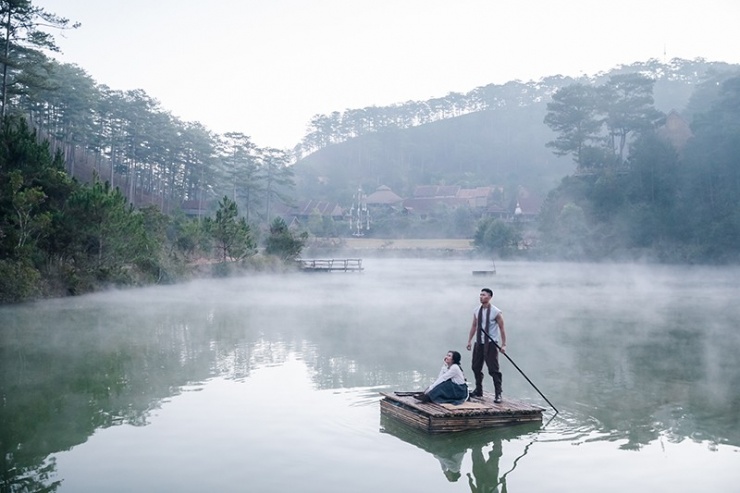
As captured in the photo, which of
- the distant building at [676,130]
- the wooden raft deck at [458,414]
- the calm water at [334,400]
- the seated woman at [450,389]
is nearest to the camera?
the calm water at [334,400]

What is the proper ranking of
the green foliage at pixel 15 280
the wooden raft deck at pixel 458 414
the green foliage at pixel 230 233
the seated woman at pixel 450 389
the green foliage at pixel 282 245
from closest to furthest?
1. the wooden raft deck at pixel 458 414
2. the seated woman at pixel 450 389
3. the green foliage at pixel 15 280
4. the green foliage at pixel 230 233
5. the green foliage at pixel 282 245

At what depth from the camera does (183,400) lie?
39.0 feet

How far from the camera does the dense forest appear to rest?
29.9m

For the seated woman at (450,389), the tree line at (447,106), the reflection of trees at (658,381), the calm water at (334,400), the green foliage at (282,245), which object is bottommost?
the calm water at (334,400)

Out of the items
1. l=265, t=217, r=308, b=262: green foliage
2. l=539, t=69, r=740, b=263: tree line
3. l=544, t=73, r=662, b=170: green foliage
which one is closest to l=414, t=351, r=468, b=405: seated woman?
l=265, t=217, r=308, b=262: green foliage

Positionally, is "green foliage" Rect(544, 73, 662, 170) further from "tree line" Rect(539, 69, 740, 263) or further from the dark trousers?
the dark trousers

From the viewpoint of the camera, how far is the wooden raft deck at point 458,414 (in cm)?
970

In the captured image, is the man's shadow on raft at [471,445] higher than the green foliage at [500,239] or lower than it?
lower

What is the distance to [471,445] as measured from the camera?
948 cm

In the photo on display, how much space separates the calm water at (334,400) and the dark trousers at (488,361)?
79 cm

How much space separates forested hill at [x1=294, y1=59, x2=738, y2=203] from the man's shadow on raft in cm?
10125

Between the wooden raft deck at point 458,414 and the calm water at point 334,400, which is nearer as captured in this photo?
the calm water at point 334,400

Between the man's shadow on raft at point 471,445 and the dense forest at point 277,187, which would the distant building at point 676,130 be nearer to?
the dense forest at point 277,187

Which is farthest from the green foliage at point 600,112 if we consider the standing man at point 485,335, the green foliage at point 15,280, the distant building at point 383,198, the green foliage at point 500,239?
the standing man at point 485,335
